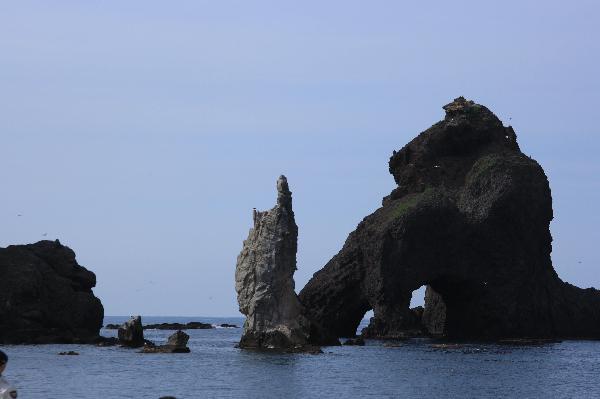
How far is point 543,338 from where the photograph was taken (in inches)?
5531

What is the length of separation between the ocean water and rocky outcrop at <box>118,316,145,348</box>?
51.0 inches

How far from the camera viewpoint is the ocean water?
6581 centimetres

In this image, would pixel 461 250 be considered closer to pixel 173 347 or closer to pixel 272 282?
pixel 272 282

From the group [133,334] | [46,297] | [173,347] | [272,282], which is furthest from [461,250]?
[46,297]

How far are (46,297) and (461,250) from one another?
48.7 metres

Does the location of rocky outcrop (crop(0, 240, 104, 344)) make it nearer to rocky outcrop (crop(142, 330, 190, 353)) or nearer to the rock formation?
rocky outcrop (crop(142, 330, 190, 353))

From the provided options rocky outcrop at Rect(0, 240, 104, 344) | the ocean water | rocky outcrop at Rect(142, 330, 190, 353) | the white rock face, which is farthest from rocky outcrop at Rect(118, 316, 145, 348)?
the white rock face

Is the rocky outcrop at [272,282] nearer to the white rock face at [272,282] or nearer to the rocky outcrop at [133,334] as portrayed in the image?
the white rock face at [272,282]

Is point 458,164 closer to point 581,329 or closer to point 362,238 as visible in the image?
point 362,238

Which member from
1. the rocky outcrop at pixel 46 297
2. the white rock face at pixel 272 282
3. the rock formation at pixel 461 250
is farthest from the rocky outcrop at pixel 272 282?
the rock formation at pixel 461 250

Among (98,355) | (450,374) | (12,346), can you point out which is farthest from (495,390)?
(12,346)

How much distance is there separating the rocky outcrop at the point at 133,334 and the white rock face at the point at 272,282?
Result: 1318 cm

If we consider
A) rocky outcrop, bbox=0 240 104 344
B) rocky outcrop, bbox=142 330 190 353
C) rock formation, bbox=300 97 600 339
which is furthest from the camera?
rock formation, bbox=300 97 600 339

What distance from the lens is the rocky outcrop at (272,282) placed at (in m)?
93.6
